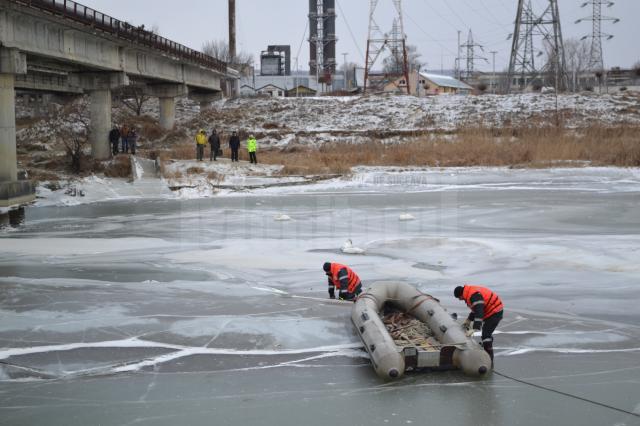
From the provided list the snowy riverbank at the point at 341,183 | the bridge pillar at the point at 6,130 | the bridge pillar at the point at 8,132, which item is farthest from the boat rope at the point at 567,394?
the bridge pillar at the point at 6,130

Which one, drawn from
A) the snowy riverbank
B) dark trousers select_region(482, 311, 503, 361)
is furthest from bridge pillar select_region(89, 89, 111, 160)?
dark trousers select_region(482, 311, 503, 361)

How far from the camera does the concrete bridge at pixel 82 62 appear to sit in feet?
81.1

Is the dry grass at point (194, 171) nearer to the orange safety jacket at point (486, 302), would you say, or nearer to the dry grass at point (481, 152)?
the dry grass at point (481, 152)

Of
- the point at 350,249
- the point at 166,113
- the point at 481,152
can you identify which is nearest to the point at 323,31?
the point at 166,113

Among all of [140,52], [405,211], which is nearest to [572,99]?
[140,52]

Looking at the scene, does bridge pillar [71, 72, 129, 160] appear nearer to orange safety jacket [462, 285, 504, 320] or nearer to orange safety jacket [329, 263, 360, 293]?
orange safety jacket [329, 263, 360, 293]

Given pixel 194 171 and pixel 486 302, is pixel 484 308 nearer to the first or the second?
pixel 486 302

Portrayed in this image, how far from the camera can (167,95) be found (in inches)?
1873

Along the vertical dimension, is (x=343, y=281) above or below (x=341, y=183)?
below

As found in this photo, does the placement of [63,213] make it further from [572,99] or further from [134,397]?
[572,99]

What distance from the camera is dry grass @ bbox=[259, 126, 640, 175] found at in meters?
35.8

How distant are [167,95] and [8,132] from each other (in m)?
23.1

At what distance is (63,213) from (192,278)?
11.5 m

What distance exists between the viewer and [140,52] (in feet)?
124
